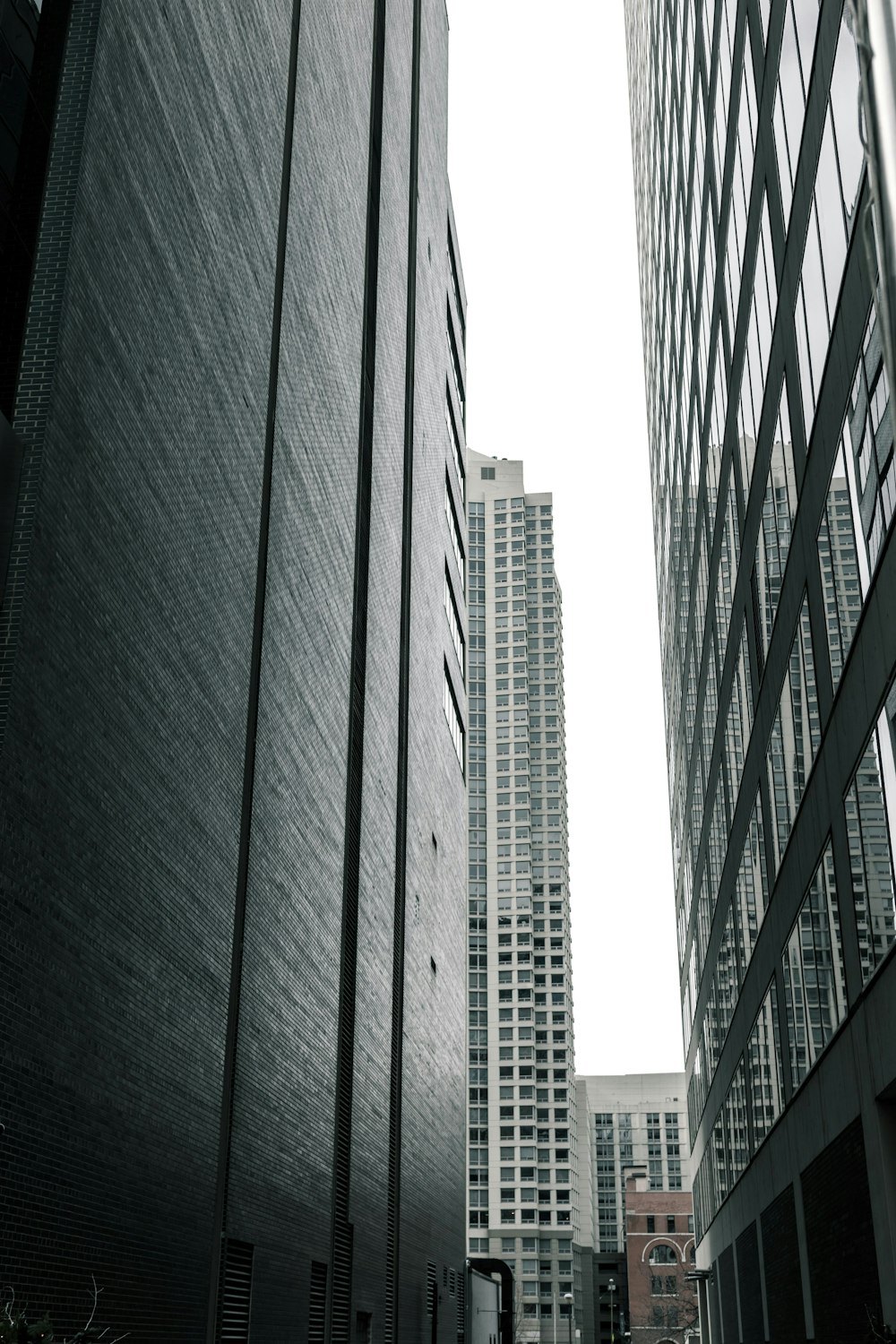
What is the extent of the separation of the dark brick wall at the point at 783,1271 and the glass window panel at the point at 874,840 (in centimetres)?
877

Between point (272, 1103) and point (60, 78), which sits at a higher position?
point (60, 78)

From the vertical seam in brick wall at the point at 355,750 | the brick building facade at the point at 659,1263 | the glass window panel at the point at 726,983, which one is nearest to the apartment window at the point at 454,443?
the vertical seam in brick wall at the point at 355,750

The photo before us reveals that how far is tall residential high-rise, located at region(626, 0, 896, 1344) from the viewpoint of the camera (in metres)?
16.2

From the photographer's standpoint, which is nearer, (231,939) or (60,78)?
(60,78)

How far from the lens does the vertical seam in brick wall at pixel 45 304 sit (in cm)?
1310

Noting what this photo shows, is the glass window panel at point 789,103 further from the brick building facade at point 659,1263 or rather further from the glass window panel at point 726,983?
the brick building facade at point 659,1263

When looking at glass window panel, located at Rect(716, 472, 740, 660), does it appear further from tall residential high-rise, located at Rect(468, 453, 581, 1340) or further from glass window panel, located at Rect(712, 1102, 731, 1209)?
tall residential high-rise, located at Rect(468, 453, 581, 1340)

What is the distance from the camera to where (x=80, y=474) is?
1452 centimetres

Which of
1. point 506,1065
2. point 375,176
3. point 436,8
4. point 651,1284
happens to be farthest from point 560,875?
point 375,176

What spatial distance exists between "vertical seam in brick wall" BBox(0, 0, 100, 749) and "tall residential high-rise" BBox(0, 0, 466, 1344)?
0.03 m

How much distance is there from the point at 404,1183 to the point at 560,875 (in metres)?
107

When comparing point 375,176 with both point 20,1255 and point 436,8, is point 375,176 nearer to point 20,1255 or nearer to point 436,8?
point 436,8

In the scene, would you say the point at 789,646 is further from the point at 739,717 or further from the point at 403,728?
the point at 403,728

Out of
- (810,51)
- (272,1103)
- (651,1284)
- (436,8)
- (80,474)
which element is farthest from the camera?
(651,1284)
